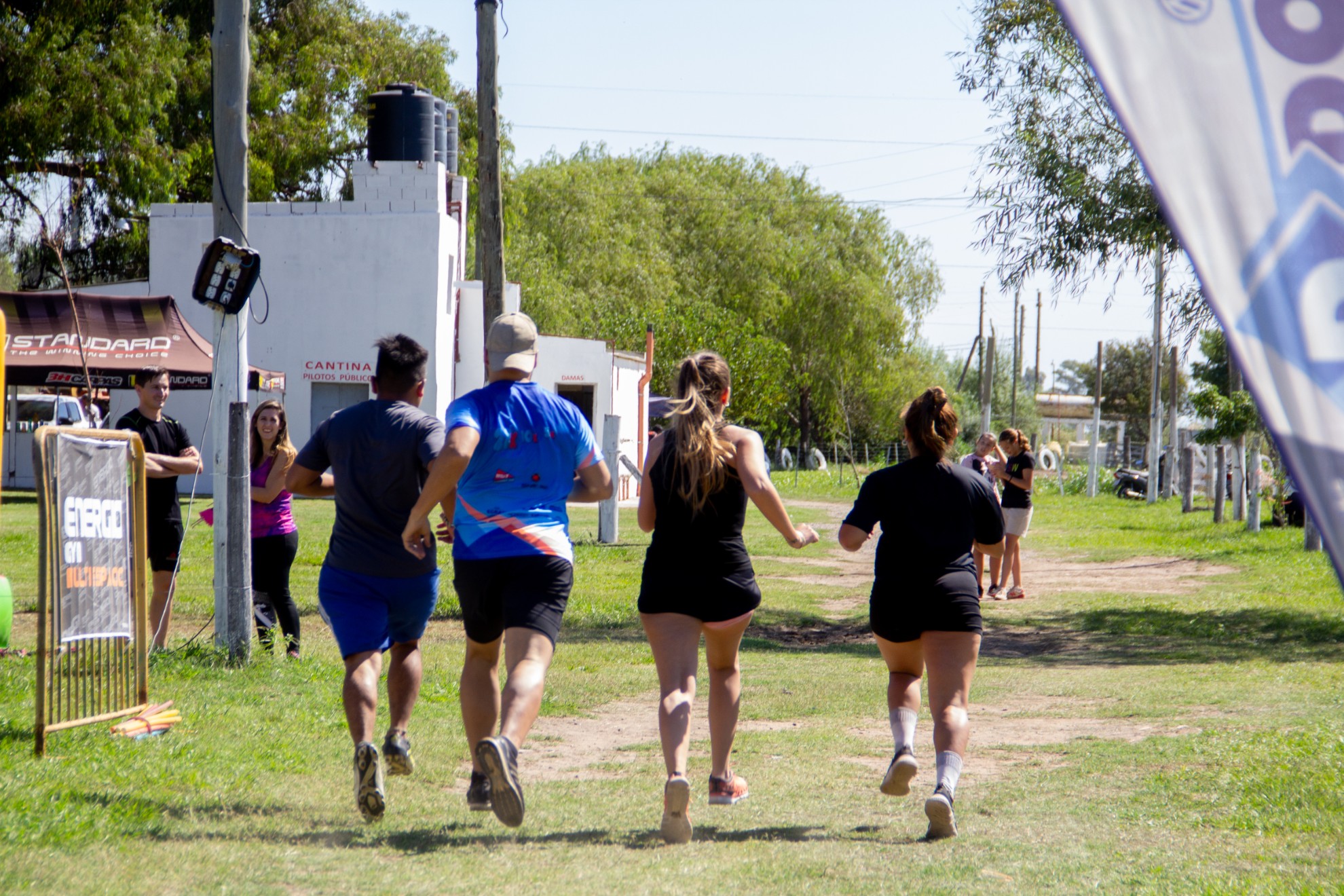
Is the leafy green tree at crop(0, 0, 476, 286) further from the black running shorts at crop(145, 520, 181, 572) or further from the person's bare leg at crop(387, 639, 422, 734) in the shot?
the person's bare leg at crop(387, 639, 422, 734)

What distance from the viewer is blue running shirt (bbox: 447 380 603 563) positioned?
4.81 m

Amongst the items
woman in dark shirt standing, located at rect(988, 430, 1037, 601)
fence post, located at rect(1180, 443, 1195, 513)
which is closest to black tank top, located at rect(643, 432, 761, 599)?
woman in dark shirt standing, located at rect(988, 430, 1037, 601)

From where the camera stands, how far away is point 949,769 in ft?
16.6

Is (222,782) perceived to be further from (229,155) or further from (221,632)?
(229,155)

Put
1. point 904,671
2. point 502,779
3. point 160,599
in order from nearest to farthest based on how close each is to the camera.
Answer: point 502,779 < point 904,671 < point 160,599

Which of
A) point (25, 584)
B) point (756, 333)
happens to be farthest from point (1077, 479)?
point (25, 584)

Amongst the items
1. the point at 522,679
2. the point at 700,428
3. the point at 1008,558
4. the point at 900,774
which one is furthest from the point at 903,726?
the point at 1008,558

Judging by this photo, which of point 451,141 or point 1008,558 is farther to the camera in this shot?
point 451,141

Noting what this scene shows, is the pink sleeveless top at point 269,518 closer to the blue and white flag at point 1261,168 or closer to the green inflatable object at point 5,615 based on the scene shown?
the green inflatable object at point 5,615

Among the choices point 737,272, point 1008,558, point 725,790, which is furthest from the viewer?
point 737,272

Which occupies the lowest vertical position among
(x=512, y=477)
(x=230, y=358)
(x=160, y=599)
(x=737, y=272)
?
(x=160, y=599)

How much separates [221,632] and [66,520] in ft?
7.83

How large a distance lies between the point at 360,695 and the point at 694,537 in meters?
1.44

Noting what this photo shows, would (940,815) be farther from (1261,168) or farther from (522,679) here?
(1261,168)
